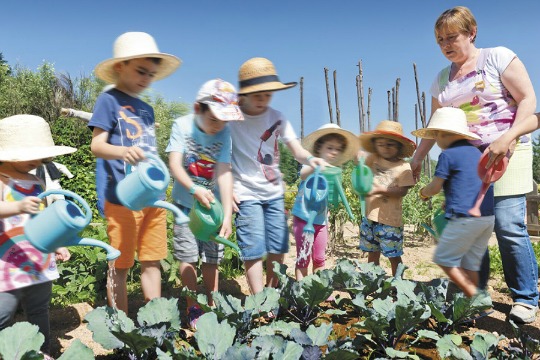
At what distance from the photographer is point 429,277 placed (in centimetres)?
390

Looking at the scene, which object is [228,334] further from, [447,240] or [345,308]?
[447,240]

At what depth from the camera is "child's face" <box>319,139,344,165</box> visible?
289 centimetres

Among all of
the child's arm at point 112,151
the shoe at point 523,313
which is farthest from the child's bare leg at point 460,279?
the child's arm at point 112,151

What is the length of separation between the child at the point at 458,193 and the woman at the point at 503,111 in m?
0.12

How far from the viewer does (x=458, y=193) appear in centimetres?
232

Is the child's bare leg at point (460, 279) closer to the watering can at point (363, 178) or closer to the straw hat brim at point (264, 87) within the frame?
the watering can at point (363, 178)

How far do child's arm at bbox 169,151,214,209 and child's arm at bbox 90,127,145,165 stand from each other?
33 centimetres

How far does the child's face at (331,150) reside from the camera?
2891mm

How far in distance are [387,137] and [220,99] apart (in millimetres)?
1279

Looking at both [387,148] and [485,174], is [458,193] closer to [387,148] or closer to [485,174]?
[485,174]

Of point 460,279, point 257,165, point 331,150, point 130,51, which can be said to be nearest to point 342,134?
point 331,150

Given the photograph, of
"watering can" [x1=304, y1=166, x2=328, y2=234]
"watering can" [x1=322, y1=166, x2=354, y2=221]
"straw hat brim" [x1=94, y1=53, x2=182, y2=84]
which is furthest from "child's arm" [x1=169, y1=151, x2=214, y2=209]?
"watering can" [x1=322, y1=166, x2=354, y2=221]

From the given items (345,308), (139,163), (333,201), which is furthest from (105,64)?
(345,308)

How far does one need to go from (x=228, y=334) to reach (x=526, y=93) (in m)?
1.88
